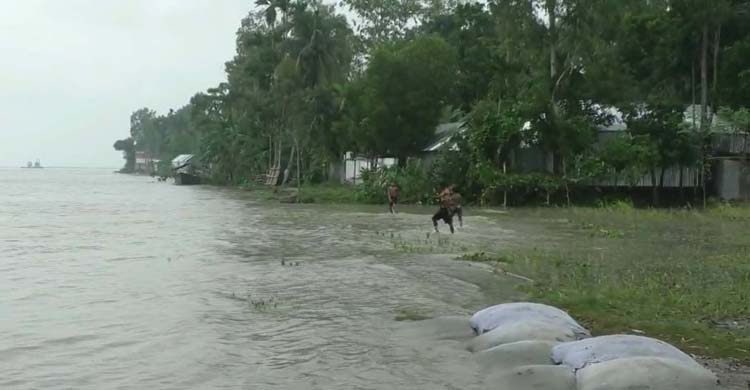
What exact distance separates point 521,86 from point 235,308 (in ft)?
91.8

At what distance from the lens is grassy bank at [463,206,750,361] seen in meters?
8.08

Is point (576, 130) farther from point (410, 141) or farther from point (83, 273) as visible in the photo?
point (83, 273)

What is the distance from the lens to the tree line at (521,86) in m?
32.4

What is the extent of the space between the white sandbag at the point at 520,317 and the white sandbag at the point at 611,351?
2.84 ft

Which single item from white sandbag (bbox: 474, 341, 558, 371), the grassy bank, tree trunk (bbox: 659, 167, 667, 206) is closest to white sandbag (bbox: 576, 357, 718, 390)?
white sandbag (bbox: 474, 341, 558, 371)

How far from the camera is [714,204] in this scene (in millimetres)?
30328

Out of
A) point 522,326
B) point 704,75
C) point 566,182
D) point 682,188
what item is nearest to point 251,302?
point 522,326

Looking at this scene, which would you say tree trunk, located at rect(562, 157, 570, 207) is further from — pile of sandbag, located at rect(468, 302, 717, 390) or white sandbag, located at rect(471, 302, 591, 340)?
pile of sandbag, located at rect(468, 302, 717, 390)

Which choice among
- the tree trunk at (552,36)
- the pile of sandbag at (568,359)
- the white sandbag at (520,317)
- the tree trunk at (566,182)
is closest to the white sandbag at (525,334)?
the pile of sandbag at (568,359)

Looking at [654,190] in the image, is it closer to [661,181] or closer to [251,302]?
[661,181]

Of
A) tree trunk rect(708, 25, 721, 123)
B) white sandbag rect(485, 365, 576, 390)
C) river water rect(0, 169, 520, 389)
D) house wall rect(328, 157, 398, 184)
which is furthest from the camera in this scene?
house wall rect(328, 157, 398, 184)

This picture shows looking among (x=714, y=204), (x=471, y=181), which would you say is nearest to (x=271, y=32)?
(x=471, y=181)

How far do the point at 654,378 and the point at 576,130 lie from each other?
93.1 ft

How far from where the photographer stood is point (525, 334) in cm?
730
